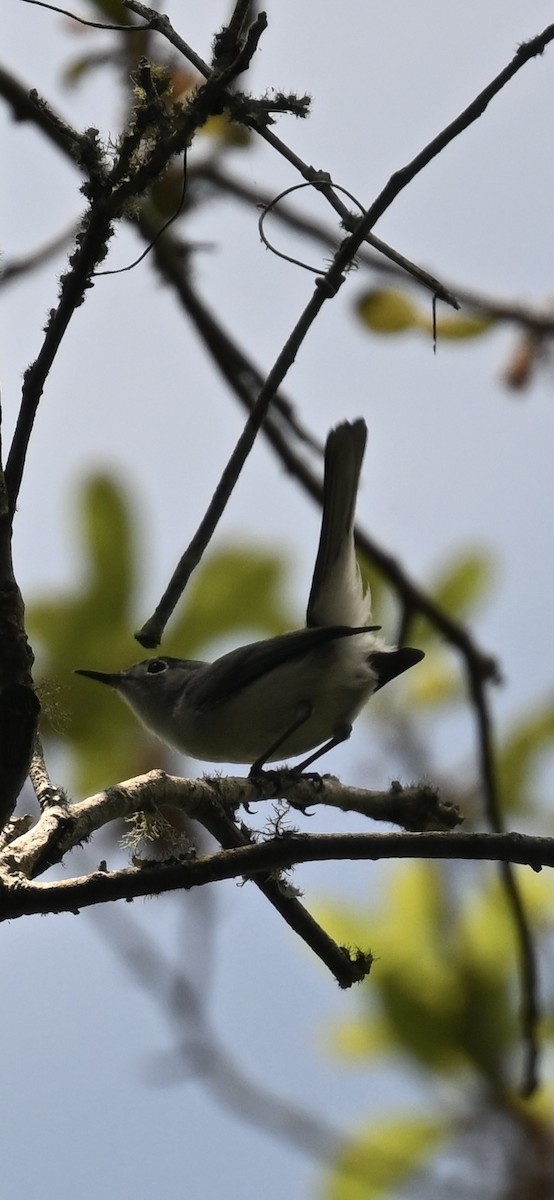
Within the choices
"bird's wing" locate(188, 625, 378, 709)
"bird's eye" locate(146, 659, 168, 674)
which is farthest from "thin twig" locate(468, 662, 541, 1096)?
"bird's eye" locate(146, 659, 168, 674)

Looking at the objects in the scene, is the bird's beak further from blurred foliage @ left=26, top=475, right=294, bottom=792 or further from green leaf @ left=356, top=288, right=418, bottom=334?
green leaf @ left=356, top=288, right=418, bottom=334

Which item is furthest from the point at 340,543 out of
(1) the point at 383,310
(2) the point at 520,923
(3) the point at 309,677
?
(2) the point at 520,923

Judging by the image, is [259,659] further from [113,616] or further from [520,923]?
[520,923]

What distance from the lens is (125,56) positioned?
3.76 metres

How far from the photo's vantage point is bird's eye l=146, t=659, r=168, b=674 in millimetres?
4469

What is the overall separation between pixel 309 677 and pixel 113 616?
28.2 inches

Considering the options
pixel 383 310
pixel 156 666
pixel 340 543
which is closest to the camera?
pixel 383 310

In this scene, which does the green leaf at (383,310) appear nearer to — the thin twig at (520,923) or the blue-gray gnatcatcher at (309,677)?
the blue-gray gnatcatcher at (309,677)

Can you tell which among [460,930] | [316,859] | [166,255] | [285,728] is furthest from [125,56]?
[460,930]

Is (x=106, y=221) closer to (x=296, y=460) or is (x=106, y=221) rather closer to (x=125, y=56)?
(x=125, y=56)

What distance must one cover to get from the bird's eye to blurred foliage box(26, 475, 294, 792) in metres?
0.54

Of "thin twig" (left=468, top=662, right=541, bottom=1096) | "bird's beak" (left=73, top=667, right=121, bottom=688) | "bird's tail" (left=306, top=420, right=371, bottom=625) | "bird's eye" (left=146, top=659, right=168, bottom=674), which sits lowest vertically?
"thin twig" (left=468, top=662, right=541, bottom=1096)

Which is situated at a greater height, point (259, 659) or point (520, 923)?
point (259, 659)

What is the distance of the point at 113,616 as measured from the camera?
3.74m
